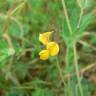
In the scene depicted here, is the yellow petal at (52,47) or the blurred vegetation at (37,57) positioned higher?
the yellow petal at (52,47)

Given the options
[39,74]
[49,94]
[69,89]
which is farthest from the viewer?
[39,74]

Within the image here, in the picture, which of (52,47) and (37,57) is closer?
(52,47)

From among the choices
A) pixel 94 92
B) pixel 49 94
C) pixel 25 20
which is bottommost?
pixel 94 92

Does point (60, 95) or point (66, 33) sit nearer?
point (66, 33)

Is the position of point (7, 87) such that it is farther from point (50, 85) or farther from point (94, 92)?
point (94, 92)

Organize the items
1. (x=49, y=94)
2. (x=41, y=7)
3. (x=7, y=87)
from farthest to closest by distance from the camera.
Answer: (x=41, y=7), (x=7, y=87), (x=49, y=94)

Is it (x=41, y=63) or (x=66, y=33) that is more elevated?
(x=66, y=33)

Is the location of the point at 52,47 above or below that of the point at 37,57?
above

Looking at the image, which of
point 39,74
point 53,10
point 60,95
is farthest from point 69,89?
point 53,10

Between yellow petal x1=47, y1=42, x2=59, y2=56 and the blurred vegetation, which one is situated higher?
yellow petal x1=47, y1=42, x2=59, y2=56

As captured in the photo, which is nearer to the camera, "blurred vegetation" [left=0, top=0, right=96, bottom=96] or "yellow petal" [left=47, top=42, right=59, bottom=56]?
"yellow petal" [left=47, top=42, right=59, bottom=56]

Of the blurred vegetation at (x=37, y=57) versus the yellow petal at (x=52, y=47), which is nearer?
the yellow petal at (x=52, y=47)
